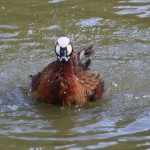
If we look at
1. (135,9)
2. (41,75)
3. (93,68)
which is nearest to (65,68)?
(41,75)

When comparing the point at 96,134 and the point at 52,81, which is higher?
the point at 52,81

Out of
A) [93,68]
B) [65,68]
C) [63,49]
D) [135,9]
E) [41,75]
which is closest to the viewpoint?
[63,49]

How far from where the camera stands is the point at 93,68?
1084 centimetres

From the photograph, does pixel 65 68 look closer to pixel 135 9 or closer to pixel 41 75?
pixel 41 75

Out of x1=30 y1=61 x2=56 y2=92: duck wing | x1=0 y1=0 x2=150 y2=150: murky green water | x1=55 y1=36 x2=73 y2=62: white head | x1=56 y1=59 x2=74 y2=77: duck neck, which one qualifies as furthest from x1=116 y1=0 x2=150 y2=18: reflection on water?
x1=55 y1=36 x2=73 y2=62: white head

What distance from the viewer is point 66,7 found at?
14039mm

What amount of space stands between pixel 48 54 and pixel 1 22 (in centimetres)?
213

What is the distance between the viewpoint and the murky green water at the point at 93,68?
7.93 m

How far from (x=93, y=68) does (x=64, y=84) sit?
1771mm

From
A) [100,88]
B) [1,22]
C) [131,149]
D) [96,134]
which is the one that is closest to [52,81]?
[100,88]

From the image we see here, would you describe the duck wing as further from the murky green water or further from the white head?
the white head

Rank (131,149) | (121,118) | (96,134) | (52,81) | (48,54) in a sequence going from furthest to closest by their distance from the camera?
(48,54)
(52,81)
(121,118)
(96,134)
(131,149)

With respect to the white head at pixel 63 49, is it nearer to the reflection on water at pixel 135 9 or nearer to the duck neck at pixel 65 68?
the duck neck at pixel 65 68

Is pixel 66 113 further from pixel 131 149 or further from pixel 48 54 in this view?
pixel 48 54
